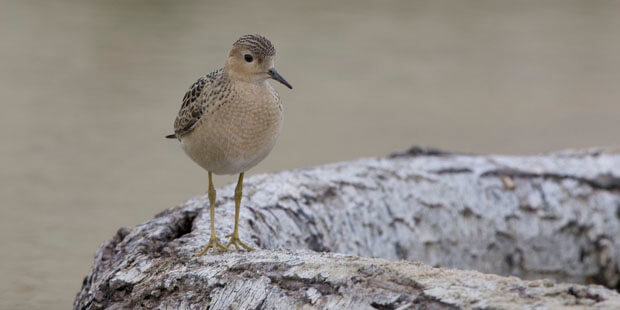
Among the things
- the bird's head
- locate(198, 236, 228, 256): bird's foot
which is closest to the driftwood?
locate(198, 236, 228, 256): bird's foot

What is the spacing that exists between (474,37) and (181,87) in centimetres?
493

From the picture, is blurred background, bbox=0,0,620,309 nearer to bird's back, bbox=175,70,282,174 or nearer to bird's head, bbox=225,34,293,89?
bird's back, bbox=175,70,282,174

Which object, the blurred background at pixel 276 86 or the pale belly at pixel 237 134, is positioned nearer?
the pale belly at pixel 237 134

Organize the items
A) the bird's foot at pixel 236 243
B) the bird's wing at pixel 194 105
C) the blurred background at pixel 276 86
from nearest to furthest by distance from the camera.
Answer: the bird's foot at pixel 236 243 < the bird's wing at pixel 194 105 < the blurred background at pixel 276 86

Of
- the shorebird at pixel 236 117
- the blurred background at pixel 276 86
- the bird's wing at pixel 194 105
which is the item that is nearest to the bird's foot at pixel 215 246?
the shorebird at pixel 236 117

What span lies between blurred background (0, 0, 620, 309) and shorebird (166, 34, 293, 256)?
2579 millimetres

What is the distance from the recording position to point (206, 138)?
4.26m

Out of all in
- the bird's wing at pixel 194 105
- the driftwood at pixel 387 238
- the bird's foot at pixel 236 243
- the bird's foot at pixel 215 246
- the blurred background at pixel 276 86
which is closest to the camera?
the driftwood at pixel 387 238

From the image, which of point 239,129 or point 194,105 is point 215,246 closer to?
point 239,129

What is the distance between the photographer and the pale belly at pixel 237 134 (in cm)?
421

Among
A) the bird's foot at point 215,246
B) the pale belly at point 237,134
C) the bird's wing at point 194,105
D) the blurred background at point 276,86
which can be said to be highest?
the blurred background at point 276,86

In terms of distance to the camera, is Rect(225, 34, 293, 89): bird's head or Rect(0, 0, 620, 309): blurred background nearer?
Rect(225, 34, 293, 89): bird's head

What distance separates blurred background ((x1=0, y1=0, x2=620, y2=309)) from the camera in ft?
27.2

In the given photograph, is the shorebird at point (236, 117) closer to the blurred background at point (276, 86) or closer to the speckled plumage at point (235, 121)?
the speckled plumage at point (235, 121)
